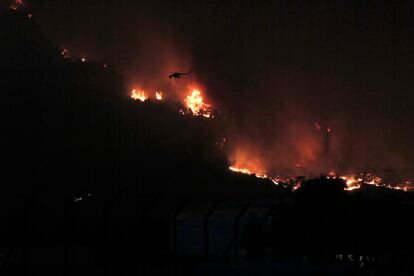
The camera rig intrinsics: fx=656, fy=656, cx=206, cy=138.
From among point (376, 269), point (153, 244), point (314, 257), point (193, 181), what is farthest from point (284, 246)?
point (193, 181)

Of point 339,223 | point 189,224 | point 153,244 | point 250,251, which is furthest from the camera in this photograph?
point 189,224

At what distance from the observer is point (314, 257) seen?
89.9 ft

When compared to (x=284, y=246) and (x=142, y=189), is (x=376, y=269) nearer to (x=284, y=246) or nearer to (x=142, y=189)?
(x=284, y=246)

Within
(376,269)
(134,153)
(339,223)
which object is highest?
(134,153)

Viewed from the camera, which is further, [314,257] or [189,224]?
[189,224]

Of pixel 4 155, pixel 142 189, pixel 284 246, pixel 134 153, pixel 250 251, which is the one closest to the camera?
pixel 284 246

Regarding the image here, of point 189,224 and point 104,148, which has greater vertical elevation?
point 104,148

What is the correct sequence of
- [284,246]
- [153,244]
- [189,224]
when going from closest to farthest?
[284,246] → [153,244] → [189,224]

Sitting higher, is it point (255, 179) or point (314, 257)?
point (255, 179)

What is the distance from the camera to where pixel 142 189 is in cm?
10844

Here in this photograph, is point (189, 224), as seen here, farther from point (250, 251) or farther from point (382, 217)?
point (382, 217)

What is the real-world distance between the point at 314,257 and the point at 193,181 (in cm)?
9153

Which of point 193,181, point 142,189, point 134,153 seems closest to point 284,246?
point 142,189

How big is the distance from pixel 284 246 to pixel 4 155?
3786 inches
